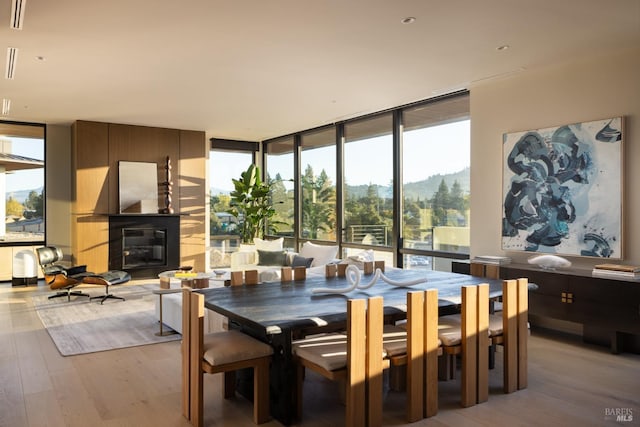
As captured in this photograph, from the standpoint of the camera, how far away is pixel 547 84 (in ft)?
16.6

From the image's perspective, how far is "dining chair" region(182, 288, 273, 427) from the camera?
2660mm

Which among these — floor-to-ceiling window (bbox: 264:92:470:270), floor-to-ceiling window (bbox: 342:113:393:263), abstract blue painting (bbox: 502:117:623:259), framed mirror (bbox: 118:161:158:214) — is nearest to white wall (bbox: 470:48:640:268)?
abstract blue painting (bbox: 502:117:623:259)

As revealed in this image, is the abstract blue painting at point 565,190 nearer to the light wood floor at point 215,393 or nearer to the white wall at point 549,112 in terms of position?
the white wall at point 549,112

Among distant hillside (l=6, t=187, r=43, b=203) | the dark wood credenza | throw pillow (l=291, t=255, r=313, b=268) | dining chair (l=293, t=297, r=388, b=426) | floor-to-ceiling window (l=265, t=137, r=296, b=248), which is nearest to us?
dining chair (l=293, t=297, r=388, b=426)

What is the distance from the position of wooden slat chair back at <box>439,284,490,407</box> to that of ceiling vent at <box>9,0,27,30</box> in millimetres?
3543

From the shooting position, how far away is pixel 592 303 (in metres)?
4.31

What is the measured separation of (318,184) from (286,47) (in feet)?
15.5

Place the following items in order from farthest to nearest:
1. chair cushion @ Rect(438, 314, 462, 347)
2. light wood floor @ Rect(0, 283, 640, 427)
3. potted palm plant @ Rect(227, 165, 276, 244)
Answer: potted palm plant @ Rect(227, 165, 276, 244), chair cushion @ Rect(438, 314, 462, 347), light wood floor @ Rect(0, 283, 640, 427)

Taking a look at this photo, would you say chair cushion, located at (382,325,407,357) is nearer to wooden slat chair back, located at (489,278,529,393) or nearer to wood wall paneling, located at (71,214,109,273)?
wooden slat chair back, located at (489,278,529,393)

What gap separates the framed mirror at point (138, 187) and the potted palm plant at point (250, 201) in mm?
1556

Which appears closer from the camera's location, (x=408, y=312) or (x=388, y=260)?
(x=408, y=312)

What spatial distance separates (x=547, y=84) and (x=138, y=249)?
7105 millimetres

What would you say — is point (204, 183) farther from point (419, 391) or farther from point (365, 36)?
point (419, 391)

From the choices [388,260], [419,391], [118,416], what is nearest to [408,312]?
[419,391]
